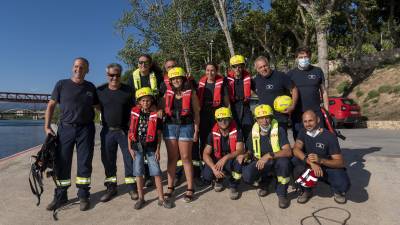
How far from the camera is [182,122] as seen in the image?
5043 millimetres

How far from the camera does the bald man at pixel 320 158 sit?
4.74m

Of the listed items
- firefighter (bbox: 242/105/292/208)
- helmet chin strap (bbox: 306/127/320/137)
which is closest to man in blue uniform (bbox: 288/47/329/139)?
helmet chin strap (bbox: 306/127/320/137)

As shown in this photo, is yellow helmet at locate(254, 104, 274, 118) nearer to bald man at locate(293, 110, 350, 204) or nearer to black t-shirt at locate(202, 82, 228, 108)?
bald man at locate(293, 110, 350, 204)

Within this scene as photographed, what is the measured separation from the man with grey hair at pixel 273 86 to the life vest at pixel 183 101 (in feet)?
3.99

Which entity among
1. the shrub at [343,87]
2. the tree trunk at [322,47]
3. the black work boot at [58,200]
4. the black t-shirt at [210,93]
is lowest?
the black work boot at [58,200]

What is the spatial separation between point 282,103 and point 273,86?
30cm

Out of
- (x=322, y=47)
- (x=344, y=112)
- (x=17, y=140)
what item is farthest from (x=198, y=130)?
(x=17, y=140)

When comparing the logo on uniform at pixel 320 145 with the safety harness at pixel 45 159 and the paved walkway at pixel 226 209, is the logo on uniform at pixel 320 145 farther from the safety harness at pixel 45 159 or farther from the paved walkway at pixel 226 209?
the safety harness at pixel 45 159

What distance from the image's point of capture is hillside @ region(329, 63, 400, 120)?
1822 centimetres

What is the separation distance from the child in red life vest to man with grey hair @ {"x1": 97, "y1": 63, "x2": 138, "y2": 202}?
330mm

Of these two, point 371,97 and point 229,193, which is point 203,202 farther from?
point 371,97

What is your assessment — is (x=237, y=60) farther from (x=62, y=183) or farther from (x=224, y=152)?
(x=62, y=183)

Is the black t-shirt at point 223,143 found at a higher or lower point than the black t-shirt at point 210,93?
lower

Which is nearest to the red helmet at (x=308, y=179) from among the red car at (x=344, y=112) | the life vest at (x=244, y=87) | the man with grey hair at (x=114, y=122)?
the life vest at (x=244, y=87)
